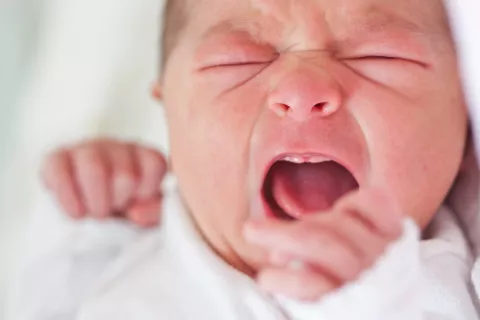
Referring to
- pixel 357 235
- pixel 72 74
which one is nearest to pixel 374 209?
pixel 357 235

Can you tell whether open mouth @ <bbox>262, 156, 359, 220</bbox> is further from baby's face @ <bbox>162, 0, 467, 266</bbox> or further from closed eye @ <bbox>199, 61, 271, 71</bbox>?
closed eye @ <bbox>199, 61, 271, 71</bbox>

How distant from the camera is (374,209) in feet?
2.16

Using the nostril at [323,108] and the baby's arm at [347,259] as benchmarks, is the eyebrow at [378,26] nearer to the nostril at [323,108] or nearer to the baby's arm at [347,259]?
the nostril at [323,108]

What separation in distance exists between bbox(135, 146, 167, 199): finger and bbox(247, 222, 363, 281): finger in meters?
0.44

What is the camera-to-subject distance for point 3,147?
4.13 ft

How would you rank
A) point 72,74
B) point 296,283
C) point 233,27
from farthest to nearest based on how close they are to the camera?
point 72,74, point 233,27, point 296,283

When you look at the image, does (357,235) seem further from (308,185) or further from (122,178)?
(122,178)

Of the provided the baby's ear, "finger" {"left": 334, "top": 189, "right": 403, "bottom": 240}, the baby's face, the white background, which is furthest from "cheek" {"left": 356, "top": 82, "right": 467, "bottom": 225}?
the white background

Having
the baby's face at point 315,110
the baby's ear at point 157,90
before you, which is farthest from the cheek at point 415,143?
the baby's ear at point 157,90

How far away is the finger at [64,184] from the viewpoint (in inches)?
40.3

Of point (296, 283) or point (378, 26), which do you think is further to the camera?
point (378, 26)

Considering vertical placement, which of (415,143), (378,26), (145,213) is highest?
(378,26)

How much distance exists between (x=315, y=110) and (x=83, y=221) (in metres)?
0.42

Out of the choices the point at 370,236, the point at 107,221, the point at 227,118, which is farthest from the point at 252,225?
the point at 107,221
